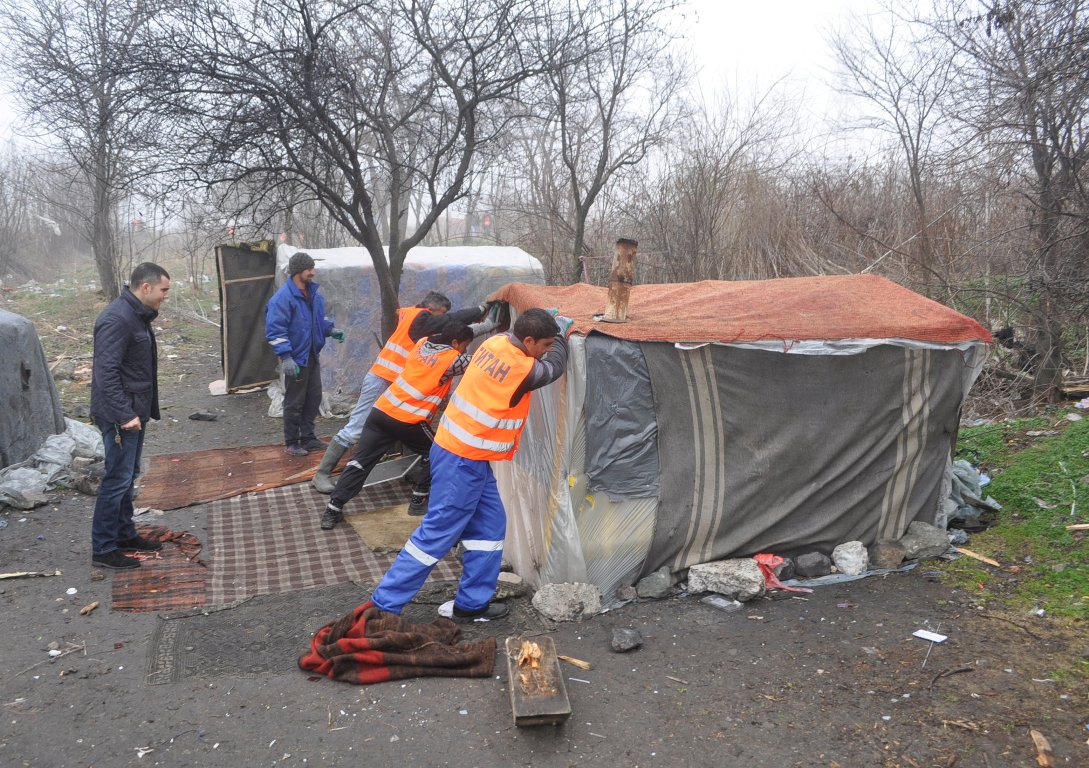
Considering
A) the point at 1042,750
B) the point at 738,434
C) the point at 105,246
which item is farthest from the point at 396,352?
the point at 105,246

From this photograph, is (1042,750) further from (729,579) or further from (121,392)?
(121,392)

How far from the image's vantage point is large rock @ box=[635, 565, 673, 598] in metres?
4.25

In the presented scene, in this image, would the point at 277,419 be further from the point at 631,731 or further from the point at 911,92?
the point at 911,92

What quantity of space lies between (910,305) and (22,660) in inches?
206

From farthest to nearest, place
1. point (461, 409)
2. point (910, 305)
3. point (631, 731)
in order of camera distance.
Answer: point (910, 305)
point (461, 409)
point (631, 731)

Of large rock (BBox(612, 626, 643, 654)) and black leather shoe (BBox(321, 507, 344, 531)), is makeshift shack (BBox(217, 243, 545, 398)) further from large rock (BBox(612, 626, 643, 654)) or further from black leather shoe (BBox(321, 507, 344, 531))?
large rock (BBox(612, 626, 643, 654))

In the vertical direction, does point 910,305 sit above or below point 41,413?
above

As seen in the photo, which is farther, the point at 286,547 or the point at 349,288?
the point at 349,288

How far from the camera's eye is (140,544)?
15.8 feet

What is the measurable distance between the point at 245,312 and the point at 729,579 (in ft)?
25.0

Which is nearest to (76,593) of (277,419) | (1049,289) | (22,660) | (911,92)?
(22,660)

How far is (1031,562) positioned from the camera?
4.38m

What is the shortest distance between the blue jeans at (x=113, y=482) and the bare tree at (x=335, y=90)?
9.22 feet

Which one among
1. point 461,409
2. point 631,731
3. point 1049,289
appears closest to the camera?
point 631,731
